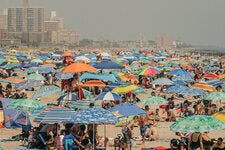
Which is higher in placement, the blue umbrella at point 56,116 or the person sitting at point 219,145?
the blue umbrella at point 56,116

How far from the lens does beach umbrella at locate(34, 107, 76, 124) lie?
887 centimetres

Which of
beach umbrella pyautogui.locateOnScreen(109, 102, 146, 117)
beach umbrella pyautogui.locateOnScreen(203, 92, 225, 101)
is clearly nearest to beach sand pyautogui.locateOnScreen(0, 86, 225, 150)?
beach umbrella pyautogui.locateOnScreen(109, 102, 146, 117)

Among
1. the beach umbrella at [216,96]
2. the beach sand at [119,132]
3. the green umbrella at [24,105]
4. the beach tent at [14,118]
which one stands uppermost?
the green umbrella at [24,105]

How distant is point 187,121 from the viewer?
8.28 m

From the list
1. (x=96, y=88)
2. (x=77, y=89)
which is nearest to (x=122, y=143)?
(x=77, y=89)

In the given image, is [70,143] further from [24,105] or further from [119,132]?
[119,132]

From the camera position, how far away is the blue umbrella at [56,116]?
8867mm

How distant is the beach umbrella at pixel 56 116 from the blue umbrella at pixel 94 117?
43cm

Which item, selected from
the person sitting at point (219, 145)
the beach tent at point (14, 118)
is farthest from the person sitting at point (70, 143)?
the beach tent at point (14, 118)

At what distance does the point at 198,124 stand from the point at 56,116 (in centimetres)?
267

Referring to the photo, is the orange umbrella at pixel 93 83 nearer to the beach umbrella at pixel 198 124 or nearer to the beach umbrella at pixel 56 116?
the beach umbrella at pixel 56 116

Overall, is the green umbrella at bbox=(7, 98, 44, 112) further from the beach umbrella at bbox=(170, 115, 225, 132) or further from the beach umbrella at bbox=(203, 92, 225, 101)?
the beach umbrella at bbox=(203, 92, 225, 101)

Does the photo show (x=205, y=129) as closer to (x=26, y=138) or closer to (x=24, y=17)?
(x=26, y=138)

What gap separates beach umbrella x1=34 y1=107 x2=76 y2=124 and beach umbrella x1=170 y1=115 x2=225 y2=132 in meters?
2.02
